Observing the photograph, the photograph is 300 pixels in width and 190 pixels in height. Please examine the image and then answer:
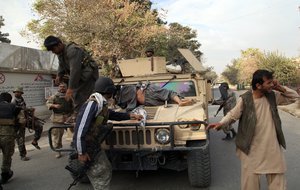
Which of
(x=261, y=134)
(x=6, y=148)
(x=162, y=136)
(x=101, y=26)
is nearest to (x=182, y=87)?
(x=162, y=136)

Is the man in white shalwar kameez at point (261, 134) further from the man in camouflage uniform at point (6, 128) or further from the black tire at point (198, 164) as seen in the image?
the man in camouflage uniform at point (6, 128)

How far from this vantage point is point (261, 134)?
12.2 ft

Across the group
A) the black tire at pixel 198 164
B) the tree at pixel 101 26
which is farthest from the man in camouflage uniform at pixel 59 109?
the tree at pixel 101 26

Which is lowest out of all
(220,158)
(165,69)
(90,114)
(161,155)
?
(220,158)

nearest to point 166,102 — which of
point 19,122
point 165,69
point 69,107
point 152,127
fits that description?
point 152,127

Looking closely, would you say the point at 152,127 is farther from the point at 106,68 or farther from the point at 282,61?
the point at 282,61

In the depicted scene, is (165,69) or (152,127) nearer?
(152,127)

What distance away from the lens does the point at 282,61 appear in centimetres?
3891

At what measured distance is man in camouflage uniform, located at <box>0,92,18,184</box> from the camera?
5.89 meters

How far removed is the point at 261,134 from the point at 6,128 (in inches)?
154

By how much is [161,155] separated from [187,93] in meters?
1.86

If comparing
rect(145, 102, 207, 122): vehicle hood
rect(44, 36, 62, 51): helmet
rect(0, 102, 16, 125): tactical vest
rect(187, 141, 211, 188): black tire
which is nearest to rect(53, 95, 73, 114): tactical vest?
rect(0, 102, 16, 125): tactical vest

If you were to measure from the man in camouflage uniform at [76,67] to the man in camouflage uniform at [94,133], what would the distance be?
85 cm

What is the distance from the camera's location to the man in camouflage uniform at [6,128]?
5.89 meters
